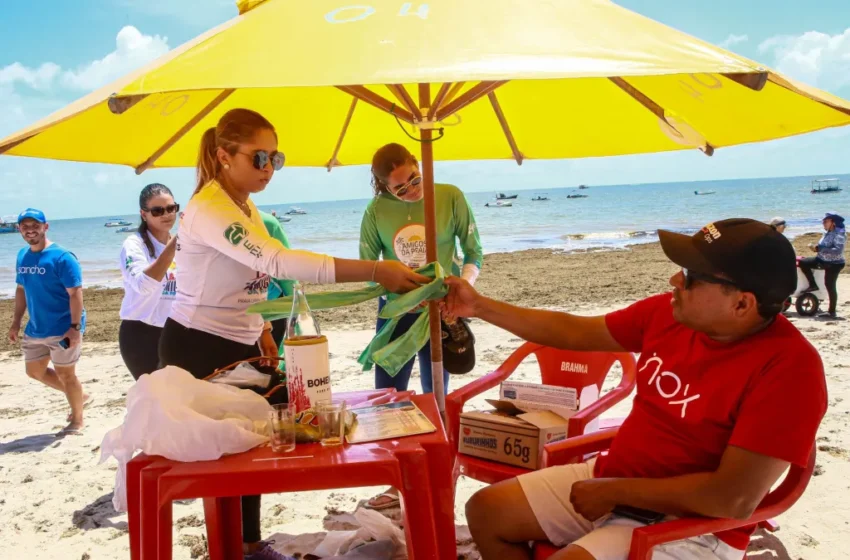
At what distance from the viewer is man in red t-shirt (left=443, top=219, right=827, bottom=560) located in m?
1.83

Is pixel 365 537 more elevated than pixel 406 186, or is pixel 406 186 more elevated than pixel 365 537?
pixel 406 186

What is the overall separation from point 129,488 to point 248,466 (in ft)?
1.21

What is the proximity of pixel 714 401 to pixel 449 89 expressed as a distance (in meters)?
1.52

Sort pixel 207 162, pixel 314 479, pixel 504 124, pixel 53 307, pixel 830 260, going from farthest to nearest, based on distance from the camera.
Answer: pixel 830 260 < pixel 53 307 < pixel 504 124 < pixel 207 162 < pixel 314 479

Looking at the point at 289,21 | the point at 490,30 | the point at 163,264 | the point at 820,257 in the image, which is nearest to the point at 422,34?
the point at 490,30

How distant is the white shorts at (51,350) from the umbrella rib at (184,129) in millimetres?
2550

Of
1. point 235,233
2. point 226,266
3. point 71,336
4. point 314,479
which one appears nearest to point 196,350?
point 226,266

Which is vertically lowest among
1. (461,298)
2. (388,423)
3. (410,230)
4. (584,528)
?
(584,528)

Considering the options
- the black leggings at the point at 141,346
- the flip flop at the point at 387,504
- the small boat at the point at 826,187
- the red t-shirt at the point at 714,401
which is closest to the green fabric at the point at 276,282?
the black leggings at the point at 141,346

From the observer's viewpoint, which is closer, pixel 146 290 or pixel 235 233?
pixel 235 233

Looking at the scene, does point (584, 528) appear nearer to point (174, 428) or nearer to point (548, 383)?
point (174, 428)

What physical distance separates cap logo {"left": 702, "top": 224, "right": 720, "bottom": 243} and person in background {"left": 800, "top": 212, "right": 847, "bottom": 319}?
24.8 feet

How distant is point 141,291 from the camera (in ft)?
12.9

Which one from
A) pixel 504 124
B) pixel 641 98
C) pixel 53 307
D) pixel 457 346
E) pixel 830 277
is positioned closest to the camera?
pixel 641 98
